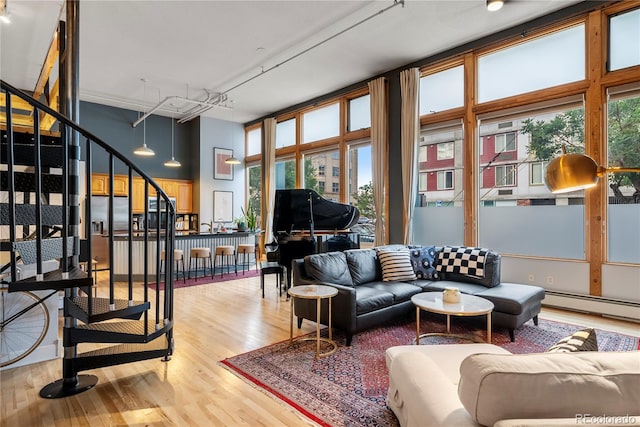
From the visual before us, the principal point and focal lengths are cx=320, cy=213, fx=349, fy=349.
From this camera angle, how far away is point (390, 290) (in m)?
3.99

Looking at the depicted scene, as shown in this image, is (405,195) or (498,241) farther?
(405,195)

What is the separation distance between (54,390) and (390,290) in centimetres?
313

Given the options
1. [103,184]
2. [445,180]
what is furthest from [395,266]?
[103,184]

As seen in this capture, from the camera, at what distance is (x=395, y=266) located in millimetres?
4473

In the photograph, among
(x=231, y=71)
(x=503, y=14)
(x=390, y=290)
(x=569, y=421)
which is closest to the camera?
(x=569, y=421)

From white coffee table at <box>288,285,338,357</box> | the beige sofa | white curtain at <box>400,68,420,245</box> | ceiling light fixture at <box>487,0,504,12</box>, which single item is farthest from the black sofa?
ceiling light fixture at <box>487,0,504,12</box>

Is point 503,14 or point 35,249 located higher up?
point 503,14

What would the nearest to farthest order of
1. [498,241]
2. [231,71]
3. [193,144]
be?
[498,241]
[231,71]
[193,144]

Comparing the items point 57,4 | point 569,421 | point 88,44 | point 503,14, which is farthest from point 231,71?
point 569,421

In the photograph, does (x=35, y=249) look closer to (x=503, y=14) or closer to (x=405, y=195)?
(x=405, y=195)

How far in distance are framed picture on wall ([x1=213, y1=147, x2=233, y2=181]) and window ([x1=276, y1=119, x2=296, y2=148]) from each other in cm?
172

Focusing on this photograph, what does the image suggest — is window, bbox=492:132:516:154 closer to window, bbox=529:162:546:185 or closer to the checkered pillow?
window, bbox=529:162:546:185

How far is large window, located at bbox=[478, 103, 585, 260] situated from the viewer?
4.75 metres

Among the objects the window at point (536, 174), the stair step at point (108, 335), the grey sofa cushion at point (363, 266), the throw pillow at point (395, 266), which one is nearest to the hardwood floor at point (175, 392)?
the stair step at point (108, 335)
